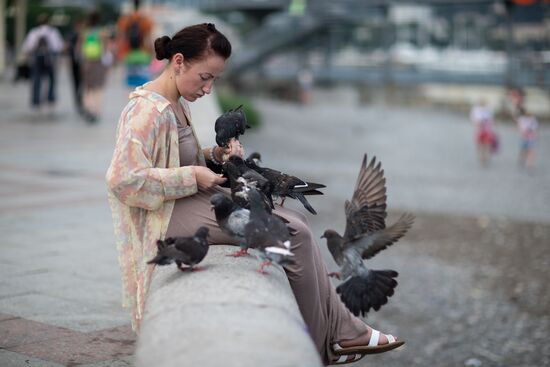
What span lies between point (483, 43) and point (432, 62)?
2.13 meters

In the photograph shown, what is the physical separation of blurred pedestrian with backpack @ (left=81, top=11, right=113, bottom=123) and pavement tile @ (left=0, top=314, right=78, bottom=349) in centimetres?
1149

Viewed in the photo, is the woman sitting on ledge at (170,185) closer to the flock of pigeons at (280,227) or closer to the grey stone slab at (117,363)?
the flock of pigeons at (280,227)

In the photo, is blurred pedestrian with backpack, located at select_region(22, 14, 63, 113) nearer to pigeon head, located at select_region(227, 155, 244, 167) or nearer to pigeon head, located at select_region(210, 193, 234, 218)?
pigeon head, located at select_region(227, 155, 244, 167)

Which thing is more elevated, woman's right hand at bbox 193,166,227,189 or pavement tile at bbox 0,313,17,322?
woman's right hand at bbox 193,166,227,189

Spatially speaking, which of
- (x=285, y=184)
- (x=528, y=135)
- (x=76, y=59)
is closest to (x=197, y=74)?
(x=285, y=184)

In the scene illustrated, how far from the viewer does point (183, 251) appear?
154 inches

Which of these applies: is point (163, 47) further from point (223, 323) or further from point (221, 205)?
point (223, 323)

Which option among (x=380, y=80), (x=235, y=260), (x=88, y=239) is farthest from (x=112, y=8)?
(x=235, y=260)

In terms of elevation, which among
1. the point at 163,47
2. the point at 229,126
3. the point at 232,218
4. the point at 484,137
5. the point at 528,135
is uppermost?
the point at 163,47

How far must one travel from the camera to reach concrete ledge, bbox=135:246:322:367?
289 centimetres

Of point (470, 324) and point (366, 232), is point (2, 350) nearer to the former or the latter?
point (366, 232)

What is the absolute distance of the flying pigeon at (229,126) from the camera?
4.53 meters

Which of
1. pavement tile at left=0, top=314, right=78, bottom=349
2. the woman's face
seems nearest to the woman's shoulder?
the woman's face

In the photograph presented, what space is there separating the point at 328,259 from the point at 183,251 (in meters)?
5.56
